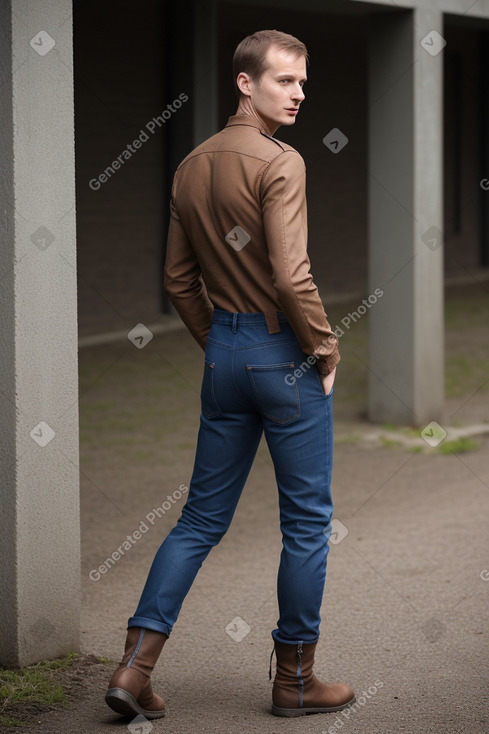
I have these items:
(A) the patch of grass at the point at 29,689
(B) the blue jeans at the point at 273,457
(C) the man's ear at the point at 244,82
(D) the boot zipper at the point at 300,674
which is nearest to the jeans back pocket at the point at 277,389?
(B) the blue jeans at the point at 273,457

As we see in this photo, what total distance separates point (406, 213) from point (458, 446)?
1712mm

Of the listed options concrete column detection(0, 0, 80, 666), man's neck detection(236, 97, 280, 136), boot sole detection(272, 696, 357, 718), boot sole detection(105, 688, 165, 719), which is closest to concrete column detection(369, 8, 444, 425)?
concrete column detection(0, 0, 80, 666)

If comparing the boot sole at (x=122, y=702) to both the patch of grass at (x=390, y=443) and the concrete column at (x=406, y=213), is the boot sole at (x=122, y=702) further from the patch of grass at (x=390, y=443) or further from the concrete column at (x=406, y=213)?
the concrete column at (x=406, y=213)

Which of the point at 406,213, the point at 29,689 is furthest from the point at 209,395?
the point at 406,213

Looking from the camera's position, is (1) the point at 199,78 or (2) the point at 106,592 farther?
(1) the point at 199,78

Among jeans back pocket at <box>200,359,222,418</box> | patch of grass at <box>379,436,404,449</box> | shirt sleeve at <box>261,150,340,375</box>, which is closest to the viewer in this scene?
shirt sleeve at <box>261,150,340,375</box>

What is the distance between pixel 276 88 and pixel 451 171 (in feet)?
47.2

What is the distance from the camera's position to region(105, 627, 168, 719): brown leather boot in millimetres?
3506

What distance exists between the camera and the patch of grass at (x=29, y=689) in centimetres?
374

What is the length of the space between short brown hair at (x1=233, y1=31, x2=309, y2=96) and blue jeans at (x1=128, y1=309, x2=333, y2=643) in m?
0.74

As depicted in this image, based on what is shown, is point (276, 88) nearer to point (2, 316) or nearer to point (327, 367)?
point (327, 367)

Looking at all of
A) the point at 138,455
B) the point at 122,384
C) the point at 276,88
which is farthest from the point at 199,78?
the point at 276,88

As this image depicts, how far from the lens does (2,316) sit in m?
3.94

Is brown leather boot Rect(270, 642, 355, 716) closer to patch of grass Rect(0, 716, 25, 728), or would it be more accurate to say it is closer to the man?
the man
